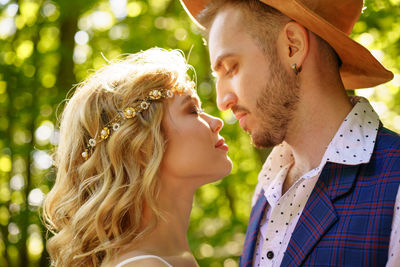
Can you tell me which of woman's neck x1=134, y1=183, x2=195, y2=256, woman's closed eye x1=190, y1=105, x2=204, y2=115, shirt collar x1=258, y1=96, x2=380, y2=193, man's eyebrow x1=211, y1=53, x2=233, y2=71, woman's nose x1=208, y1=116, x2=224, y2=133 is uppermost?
man's eyebrow x1=211, y1=53, x2=233, y2=71

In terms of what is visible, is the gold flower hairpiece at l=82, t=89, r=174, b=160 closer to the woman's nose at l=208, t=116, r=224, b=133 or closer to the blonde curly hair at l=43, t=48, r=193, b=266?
the blonde curly hair at l=43, t=48, r=193, b=266

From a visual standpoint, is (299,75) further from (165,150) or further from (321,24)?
(165,150)

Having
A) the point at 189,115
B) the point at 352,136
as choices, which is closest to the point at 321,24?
the point at 352,136

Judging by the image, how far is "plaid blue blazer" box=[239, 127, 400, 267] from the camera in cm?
197

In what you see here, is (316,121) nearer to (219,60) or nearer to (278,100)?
(278,100)

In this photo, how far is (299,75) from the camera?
2.48 m

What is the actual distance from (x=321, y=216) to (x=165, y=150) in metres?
0.79

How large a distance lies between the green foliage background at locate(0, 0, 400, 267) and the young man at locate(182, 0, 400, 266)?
242cm

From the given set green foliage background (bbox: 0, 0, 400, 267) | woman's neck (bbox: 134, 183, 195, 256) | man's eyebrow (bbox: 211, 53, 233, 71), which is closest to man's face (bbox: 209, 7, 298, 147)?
man's eyebrow (bbox: 211, 53, 233, 71)

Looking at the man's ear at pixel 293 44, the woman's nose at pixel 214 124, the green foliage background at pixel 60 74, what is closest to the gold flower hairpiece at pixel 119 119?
the woman's nose at pixel 214 124

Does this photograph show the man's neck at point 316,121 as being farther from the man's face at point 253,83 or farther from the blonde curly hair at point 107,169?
the blonde curly hair at point 107,169

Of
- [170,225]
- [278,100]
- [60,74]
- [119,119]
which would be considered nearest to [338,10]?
[278,100]

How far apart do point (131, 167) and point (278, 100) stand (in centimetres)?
79

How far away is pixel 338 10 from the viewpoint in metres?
2.44
